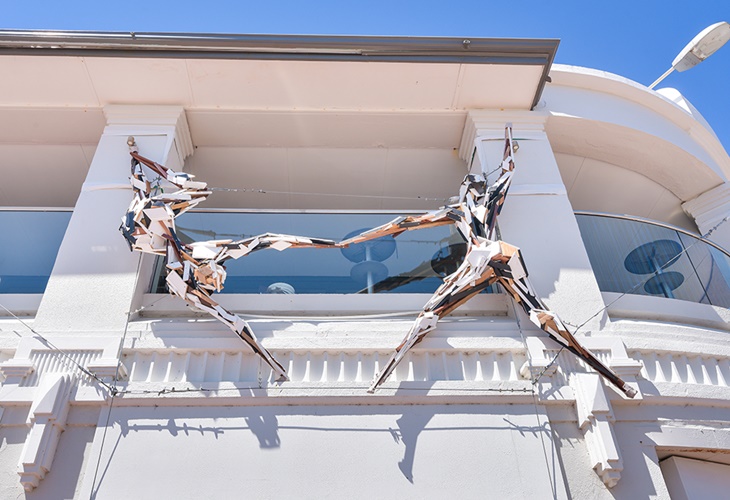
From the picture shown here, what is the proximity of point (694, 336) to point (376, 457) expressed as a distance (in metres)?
3.23

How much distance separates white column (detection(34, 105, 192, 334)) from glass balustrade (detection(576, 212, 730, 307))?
4.77 metres

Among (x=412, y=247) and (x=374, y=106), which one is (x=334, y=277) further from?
(x=374, y=106)

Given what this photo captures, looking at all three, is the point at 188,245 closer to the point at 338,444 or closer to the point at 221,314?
the point at 221,314

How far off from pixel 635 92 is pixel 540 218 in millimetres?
3325

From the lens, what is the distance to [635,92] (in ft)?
29.6

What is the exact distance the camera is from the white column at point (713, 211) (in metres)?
9.48

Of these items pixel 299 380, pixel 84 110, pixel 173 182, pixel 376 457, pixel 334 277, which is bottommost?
pixel 376 457

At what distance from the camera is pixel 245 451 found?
5148 millimetres

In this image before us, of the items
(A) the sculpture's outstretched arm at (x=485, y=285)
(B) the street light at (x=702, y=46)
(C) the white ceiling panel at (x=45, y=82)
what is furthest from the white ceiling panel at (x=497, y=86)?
(C) the white ceiling panel at (x=45, y=82)

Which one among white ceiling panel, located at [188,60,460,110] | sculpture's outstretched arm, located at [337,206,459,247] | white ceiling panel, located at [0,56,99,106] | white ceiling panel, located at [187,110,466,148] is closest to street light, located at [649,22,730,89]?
white ceiling panel, located at [187,110,466,148]

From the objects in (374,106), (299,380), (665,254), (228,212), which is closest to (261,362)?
(299,380)

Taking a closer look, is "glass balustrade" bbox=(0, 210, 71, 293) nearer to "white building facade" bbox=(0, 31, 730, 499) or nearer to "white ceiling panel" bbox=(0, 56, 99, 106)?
"white building facade" bbox=(0, 31, 730, 499)

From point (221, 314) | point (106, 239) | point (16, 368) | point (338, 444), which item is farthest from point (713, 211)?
point (16, 368)

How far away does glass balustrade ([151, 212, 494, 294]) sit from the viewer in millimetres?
6583
